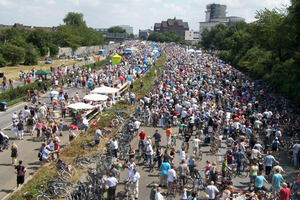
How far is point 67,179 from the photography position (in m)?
12.1

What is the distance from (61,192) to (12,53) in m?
54.1

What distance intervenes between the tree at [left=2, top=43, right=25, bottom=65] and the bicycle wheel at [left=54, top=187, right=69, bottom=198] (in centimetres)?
5392

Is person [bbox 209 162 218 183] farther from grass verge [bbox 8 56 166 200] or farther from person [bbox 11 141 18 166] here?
person [bbox 11 141 18 166]

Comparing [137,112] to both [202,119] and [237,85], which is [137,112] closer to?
[202,119]

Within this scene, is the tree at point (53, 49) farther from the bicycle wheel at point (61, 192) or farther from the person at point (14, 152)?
the bicycle wheel at point (61, 192)

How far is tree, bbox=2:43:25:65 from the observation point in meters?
58.0

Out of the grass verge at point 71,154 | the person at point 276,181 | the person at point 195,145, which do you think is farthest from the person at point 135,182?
the person at point 276,181

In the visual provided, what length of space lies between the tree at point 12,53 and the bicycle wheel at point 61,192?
177ft

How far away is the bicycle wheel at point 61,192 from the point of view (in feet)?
34.6

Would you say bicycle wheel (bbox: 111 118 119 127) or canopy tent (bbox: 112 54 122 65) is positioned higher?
canopy tent (bbox: 112 54 122 65)

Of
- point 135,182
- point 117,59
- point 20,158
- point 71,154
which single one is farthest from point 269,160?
point 117,59

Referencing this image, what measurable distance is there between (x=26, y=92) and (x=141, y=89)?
11742 millimetres

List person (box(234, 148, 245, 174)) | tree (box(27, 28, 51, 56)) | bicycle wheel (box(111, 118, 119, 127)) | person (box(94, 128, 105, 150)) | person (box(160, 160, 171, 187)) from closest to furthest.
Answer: person (box(160, 160, 171, 187)) < person (box(234, 148, 245, 174)) < person (box(94, 128, 105, 150)) < bicycle wheel (box(111, 118, 119, 127)) < tree (box(27, 28, 51, 56))

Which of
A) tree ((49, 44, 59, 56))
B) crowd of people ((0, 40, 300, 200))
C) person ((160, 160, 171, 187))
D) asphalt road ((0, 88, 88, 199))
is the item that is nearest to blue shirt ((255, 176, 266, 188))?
crowd of people ((0, 40, 300, 200))
